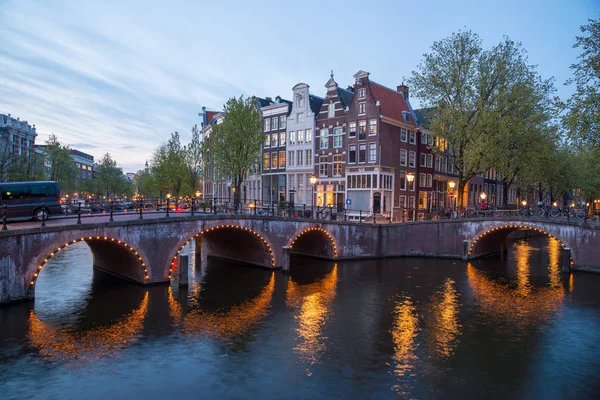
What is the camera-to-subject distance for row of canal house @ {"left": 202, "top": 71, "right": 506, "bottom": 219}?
4903 centimetres

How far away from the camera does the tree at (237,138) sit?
4794cm

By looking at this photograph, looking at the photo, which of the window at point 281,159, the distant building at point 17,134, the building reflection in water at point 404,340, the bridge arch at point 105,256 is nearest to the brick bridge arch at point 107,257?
the bridge arch at point 105,256

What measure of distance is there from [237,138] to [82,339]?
3312 centimetres

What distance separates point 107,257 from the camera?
29.5m

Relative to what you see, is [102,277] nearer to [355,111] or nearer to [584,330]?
[584,330]

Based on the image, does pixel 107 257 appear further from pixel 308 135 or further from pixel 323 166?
pixel 308 135

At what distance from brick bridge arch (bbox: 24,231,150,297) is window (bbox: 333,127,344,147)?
3146 cm

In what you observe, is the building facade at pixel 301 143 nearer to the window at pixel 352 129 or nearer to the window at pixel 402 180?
the window at pixel 352 129

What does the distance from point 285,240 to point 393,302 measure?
11694 mm

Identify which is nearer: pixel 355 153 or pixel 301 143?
pixel 355 153

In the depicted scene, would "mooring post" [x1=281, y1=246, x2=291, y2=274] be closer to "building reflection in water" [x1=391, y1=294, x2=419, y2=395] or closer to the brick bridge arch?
"building reflection in water" [x1=391, y1=294, x2=419, y2=395]

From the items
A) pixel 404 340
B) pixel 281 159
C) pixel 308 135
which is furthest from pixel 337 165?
pixel 404 340

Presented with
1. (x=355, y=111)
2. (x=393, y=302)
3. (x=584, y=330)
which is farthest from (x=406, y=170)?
(x=584, y=330)

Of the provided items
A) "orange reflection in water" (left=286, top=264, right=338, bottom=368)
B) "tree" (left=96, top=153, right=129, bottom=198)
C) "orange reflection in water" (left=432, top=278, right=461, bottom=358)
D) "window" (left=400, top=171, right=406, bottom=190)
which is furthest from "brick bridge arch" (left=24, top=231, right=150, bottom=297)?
"tree" (left=96, top=153, right=129, bottom=198)
